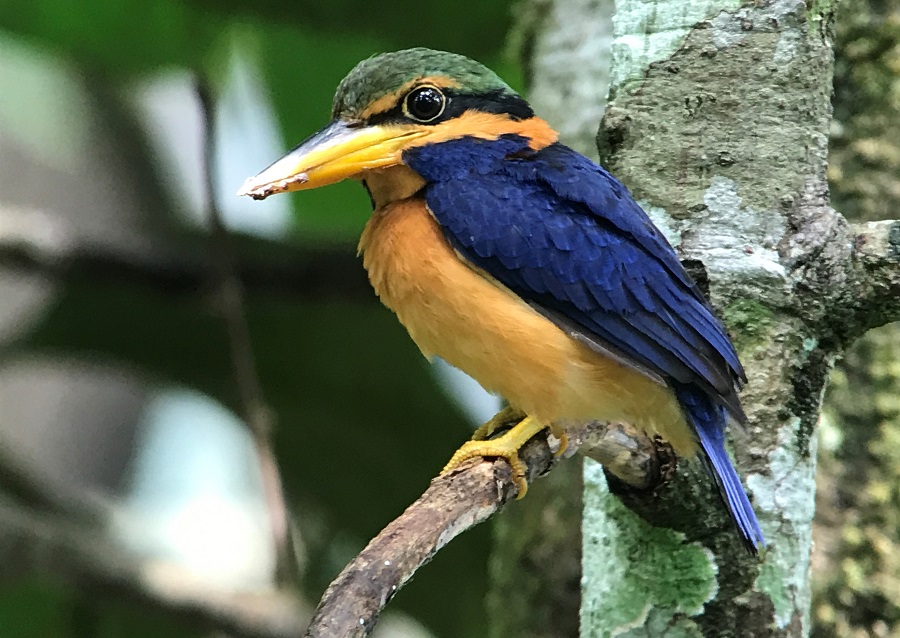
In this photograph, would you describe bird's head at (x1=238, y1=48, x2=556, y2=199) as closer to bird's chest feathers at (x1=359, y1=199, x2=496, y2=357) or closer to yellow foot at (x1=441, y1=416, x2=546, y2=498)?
bird's chest feathers at (x1=359, y1=199, x2=496, y2=357)

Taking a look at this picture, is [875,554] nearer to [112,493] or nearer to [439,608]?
[439,608]

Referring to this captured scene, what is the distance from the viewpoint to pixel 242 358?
260 cm

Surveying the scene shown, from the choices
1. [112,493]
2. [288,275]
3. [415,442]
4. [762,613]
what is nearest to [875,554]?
[762,613]

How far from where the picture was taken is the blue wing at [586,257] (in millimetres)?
1611

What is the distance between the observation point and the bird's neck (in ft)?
5.91

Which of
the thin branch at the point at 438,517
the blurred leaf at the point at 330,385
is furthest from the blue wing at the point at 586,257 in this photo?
the blurred leaf at the point at 330,385

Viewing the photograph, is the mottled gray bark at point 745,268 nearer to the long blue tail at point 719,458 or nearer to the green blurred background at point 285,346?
the long blue tail at point 719,458

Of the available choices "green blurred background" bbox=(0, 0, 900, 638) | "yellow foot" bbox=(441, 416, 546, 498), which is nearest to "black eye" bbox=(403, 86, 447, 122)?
"yellow foot" bbox=(441, 416, 546, 498)

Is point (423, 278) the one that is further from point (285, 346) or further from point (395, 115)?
point (285, 346)

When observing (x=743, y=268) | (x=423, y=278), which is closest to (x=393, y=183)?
(x=423, y=278)

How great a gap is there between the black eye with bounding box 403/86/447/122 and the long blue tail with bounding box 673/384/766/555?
1.92 ft

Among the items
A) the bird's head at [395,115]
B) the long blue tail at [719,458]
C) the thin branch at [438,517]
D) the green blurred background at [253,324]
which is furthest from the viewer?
the green blurred background at [253,324]

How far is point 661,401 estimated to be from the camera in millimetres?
1698

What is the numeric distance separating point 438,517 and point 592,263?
59cm
